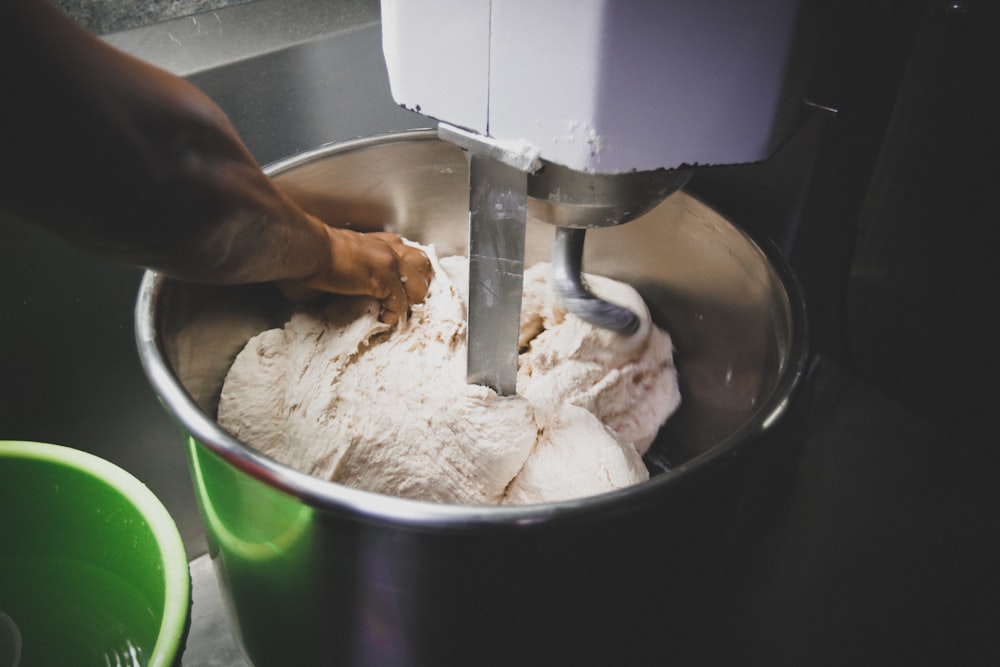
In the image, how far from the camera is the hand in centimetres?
57

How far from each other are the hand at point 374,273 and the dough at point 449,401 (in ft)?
0.05

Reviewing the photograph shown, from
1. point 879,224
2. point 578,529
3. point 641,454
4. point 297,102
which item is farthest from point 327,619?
point 879,224

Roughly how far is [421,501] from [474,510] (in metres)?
0.03

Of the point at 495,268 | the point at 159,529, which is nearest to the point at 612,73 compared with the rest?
the point at 495,268

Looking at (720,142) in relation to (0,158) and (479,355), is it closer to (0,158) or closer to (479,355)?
(479,355)

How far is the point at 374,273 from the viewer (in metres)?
0.61

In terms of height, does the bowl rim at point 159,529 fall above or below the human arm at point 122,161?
below

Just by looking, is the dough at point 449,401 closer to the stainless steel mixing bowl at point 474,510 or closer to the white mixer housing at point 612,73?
the stainless steel mixing bowl at point 474,510

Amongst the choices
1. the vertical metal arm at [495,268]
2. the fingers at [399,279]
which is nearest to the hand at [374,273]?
the fingers at [399,279]

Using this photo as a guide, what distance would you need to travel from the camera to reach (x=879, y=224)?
70 cm

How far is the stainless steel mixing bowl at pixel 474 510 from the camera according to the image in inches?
15.1

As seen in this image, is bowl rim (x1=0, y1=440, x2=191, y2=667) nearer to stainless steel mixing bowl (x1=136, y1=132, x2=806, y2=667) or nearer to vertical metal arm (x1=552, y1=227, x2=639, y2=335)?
stainless steel mixing bowl (x1=136, y1=132, x2=806, y2=667)

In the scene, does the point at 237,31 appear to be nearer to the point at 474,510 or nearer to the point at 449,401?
the point at 449,401

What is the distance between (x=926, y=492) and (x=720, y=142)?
55 cm
